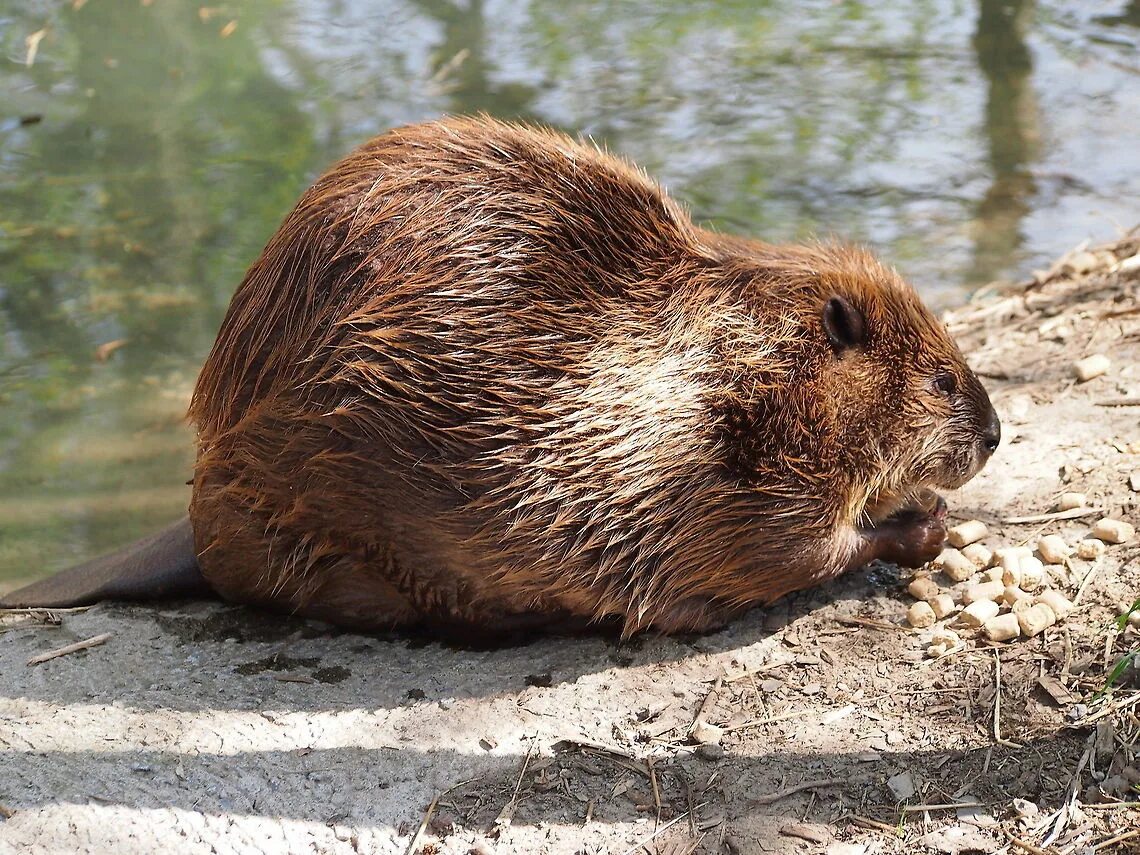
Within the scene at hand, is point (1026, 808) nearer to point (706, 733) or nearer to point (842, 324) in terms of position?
point (706, 733)

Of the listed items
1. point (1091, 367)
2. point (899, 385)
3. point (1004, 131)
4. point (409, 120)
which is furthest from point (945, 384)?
point (409, 120)

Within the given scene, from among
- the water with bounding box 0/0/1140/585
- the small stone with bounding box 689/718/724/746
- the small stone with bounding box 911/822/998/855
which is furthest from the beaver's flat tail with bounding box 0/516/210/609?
the small stone with bounding box 911/822/998/855

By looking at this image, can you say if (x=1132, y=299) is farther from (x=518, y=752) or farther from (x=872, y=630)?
(x=518, y=752)

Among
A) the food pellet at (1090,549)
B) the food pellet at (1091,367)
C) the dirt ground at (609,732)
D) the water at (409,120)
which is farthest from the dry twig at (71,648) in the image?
the food pellet at (1091,367)

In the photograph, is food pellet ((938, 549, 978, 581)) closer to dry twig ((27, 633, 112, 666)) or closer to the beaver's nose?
the beaver's nose

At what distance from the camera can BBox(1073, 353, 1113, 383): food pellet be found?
3.79 m

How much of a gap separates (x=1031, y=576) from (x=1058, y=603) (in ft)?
0.48

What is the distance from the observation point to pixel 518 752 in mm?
2645

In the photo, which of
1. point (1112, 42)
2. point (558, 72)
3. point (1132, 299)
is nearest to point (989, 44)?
point (1112, 42)

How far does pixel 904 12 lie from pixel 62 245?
20.0ft

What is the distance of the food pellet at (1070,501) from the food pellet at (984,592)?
371mm

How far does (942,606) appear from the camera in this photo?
299 centimetres

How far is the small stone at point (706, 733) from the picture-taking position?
263 centimetres

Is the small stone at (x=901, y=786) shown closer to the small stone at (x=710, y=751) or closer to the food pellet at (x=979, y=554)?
the small stone at (x=710, y=751)
